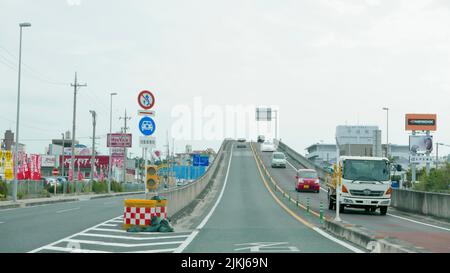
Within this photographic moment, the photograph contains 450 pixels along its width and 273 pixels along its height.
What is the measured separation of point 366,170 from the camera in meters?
30.0

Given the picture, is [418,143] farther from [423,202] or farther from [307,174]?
[423,202]

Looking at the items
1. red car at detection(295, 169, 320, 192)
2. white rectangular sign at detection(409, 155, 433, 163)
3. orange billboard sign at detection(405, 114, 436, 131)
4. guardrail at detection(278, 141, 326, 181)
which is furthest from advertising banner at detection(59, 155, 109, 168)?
white rectangular sign at detection(409, 155, 433, 163)

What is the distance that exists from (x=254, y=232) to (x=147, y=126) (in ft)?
16.7

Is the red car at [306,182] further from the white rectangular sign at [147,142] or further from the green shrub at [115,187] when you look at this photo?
the green shrub at [115,187]

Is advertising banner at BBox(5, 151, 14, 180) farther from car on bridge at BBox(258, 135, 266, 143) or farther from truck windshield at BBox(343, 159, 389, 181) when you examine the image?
car on bridge at BBox(258, 135, 266, 143)

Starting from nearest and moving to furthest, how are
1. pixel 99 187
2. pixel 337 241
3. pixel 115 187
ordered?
1. pixel 337 241
2. pixel 99 187
3. pixel 115 187

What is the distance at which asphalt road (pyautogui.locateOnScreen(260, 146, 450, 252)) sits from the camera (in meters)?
16.7

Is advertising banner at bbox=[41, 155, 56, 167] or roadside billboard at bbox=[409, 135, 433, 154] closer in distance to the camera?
roadside billboard at bbox=[409, 135, 433, 154]

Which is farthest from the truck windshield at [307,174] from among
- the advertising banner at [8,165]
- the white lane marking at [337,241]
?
the white lane marking at [337,241]

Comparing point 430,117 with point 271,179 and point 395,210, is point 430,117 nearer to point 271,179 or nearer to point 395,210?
point 271,179

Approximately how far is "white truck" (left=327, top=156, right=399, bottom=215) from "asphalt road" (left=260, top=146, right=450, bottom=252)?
780 mm


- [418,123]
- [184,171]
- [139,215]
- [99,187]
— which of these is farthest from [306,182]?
[184,171]

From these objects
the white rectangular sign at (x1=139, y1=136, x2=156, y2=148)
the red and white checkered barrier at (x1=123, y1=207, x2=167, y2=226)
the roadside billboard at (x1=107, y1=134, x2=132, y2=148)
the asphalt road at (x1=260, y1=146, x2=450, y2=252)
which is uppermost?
the roadside billboard at (x1=107, y1=134, x2=132, y2=148)
